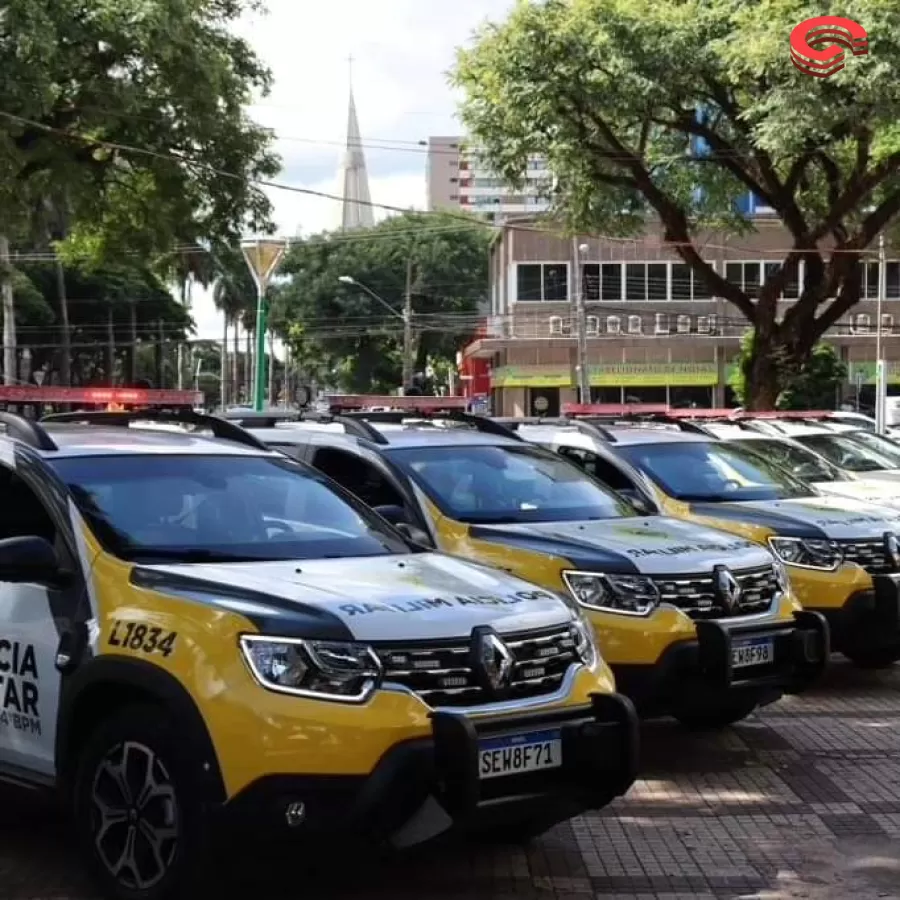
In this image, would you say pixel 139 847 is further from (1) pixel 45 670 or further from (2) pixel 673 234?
(2) pixel 673 234

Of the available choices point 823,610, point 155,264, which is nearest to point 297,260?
point 155,264

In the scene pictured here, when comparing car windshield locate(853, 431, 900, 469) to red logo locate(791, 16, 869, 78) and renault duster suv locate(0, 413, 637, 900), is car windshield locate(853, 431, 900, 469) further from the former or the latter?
renault duster suv locate(0, 413, 637, 900)

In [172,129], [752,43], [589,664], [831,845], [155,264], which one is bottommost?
[831,845]

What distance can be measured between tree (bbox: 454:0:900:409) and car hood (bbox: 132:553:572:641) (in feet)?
53.8

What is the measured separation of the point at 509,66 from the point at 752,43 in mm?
4026

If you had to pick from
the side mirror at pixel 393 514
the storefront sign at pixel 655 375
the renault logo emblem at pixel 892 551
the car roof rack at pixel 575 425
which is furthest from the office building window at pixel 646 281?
the side mirror at pixel 393 514

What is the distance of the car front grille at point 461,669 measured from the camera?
4520 mm

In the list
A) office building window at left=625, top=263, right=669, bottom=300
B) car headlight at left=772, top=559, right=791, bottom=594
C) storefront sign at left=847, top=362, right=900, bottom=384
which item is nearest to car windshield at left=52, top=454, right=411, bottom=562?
car headlight at left=772, top=559, right=791, bottom=594

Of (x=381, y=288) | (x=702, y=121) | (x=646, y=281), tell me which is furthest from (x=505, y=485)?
(x=381, y=288)

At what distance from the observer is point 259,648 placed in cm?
444

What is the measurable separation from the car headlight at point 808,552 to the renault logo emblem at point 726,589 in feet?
6.30

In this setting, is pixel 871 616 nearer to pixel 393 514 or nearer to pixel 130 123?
pixel 393 514

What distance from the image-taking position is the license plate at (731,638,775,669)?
672 cm

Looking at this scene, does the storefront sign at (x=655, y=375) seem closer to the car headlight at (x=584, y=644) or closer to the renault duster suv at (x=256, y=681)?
the renault duster suv at (x=256, y=681)
